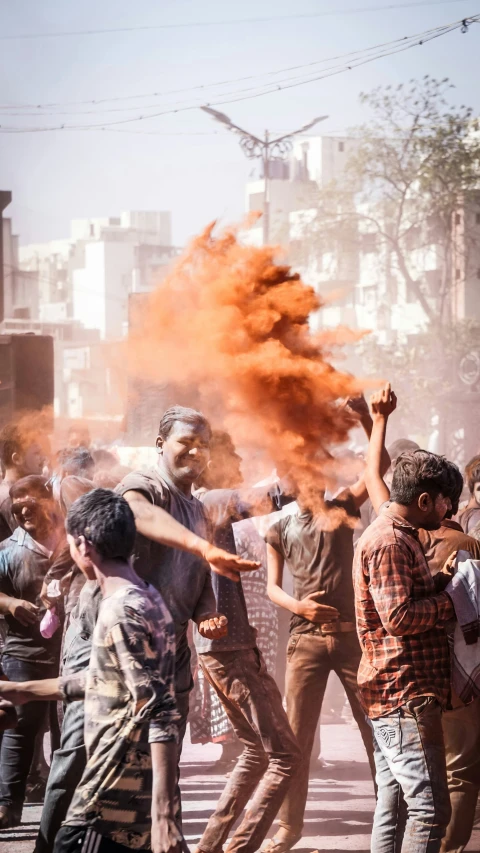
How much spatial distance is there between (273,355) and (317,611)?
1447mm

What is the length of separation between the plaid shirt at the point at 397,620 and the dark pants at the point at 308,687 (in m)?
1.38

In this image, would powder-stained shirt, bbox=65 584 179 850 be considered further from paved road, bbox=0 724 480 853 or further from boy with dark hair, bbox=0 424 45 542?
boy with dark hair, bbox=0 424 45 542

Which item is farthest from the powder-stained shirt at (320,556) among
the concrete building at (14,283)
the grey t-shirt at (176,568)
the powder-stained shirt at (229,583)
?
the concrete building at (14,283)

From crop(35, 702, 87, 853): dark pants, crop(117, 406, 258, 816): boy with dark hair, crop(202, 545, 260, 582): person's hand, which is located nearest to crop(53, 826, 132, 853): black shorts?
crop(35, 702, 87, 853): dark pants

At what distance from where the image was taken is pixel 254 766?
591 centimetres

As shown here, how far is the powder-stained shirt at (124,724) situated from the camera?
4.00m

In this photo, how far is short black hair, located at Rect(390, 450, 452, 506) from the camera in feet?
16.5

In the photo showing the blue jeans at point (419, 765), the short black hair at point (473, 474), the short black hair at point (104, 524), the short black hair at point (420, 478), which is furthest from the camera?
the short black hair at point (473, 474)

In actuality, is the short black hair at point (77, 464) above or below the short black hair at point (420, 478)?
below

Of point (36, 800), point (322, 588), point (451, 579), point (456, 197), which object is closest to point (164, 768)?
point (451, 579)

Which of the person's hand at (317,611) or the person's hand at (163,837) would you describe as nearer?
the person's hand at (163,837)

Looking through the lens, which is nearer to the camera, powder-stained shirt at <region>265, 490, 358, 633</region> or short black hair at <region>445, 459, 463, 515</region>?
short black hair at <region>445, 459, 463, 515</region>

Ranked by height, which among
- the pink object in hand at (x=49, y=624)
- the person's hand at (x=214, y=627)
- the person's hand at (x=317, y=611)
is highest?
the person's hand at (x=214, y=627)

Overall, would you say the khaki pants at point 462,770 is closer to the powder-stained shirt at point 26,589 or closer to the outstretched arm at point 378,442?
the outstretched arm at point 378,442
